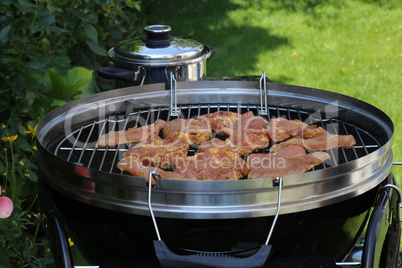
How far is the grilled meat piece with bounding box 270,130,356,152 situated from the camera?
6.87ft

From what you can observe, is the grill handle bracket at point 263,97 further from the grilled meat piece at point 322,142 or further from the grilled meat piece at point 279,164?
the grilled meat piece at point 279,164

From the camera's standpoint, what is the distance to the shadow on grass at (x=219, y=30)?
6512 mm

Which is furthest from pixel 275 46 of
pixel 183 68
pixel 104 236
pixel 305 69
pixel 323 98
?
pixel 104 236

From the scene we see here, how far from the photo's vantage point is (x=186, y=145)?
2.16 metres

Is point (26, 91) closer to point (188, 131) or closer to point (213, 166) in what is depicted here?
point (188, 131)

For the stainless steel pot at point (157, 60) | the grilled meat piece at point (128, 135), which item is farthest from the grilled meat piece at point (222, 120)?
the stainless steel pot at point (157, 60)

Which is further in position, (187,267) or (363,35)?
(363,35)

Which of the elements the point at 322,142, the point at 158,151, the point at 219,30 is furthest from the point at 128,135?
the point at 219,30

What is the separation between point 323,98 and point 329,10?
6343mm

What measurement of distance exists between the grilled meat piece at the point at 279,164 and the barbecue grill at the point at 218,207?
6 cm

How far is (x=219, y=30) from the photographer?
7605 millimetres

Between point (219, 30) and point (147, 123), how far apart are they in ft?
17.8

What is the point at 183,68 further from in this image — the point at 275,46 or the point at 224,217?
the point at 275,46

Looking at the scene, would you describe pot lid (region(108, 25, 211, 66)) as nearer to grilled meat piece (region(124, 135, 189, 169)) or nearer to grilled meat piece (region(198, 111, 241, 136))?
grilled meat piece (region(198, 111, 241, 136))
